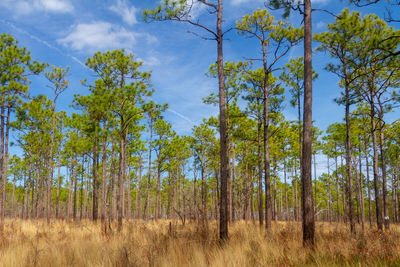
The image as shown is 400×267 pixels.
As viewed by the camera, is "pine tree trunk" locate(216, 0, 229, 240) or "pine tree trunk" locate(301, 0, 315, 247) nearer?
"pine tree trunk" locate(301, 0, 315, 247)

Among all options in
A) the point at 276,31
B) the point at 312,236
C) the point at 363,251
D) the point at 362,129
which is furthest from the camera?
the point at 362,129

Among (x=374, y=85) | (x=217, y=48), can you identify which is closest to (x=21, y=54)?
(x=217, y=48)

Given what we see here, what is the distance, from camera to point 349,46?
1229 cm

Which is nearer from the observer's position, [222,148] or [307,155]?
[307,155]

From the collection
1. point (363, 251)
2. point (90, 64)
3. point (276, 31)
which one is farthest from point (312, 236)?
point (90, 64)

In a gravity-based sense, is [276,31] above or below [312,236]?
above

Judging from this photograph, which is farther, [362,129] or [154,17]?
[362,129]

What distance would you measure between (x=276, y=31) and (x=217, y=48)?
17.8 feet

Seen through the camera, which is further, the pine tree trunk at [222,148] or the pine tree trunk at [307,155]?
the pine tree trunk at [222,148]

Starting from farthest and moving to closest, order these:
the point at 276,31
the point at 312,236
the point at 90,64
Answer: the point at 90,64 → the point at 276,31 → the point at 312,236

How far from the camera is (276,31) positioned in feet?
40.2

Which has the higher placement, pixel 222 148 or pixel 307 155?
pixel 222 148

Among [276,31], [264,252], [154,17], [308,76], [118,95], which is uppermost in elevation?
[276,31]

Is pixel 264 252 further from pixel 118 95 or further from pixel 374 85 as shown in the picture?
pixel 374 85
